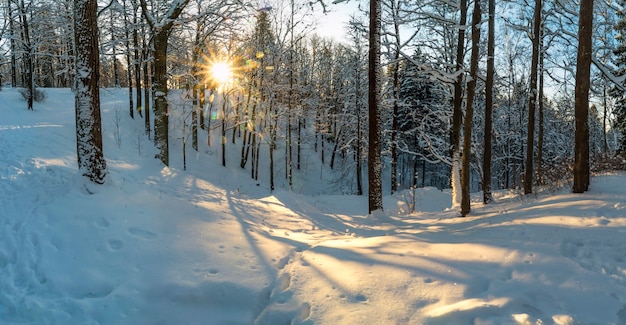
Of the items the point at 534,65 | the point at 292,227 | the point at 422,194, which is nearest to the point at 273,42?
→ the point at 422,194

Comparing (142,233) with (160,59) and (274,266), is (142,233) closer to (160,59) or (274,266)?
(274,266)

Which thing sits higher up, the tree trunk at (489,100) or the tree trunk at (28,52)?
the tree trunk at (28,52)

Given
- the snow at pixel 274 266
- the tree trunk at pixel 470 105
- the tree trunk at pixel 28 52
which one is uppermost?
the tree trunk at pixel 28 52

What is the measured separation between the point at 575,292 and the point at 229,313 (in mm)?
3617

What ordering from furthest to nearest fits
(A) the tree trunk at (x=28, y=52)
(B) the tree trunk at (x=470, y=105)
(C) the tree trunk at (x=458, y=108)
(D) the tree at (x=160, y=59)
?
(A) the tree trunk at (x=28, y=52)
(D) the tree at (x=160, y=59)
(C) the tree trunk at (x=458, y=108)
(B) the tree trunk at (x=470, y=105)

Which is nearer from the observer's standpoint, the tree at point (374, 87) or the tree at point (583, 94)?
the tree at point (583, 94)

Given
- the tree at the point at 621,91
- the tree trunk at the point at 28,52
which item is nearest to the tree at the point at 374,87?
the tree at the point at 621,91

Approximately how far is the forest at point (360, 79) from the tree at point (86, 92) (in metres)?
0.04

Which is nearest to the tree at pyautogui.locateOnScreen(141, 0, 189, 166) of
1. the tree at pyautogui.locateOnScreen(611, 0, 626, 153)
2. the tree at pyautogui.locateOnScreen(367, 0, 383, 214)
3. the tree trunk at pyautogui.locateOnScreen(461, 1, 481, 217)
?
the tree at pyautogui.locateOnScreen(367, 0, 383, 214)

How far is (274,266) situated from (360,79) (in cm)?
2056

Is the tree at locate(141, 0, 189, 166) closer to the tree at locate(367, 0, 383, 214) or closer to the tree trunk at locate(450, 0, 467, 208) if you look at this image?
the tree at locate(367, 0, 383, 214)

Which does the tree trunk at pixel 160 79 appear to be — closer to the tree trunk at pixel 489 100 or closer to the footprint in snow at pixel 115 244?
the footprint in snow at pixel 115 244

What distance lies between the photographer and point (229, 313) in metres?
3.91

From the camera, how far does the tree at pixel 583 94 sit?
7.43 metres
